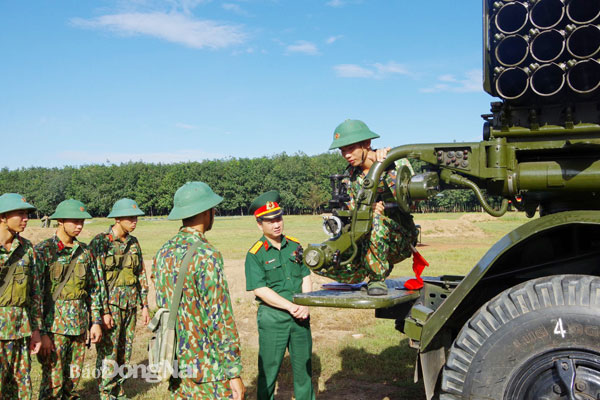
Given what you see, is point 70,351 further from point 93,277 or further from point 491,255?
point 491,255

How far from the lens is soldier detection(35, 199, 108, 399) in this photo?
5.93 m

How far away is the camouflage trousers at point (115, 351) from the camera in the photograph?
20.6 feet

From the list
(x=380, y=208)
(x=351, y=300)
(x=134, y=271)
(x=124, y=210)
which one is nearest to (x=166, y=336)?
(x=351, y=300)

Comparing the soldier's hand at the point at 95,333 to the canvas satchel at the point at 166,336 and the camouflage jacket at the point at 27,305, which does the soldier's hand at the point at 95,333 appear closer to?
the camouflage jacket at the point at 27,305

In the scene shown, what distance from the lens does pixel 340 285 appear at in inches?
173

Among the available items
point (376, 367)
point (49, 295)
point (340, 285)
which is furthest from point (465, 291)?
point (49, 295)

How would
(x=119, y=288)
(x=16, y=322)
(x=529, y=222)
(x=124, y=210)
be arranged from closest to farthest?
1. (x=529, y=222)
2. (x=16, y=322)
3. (x=119, y=288)
4. (x=124, y=210)

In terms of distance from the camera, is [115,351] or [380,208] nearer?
[380,208]

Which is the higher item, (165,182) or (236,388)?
(165,182)

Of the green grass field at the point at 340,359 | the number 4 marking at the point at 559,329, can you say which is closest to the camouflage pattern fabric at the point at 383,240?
the number 4 marking at the point at 559,329

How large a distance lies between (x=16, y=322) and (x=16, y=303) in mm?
190

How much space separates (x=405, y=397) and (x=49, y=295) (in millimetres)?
4275

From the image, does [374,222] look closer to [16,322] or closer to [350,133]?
[350,133]

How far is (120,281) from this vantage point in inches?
279
